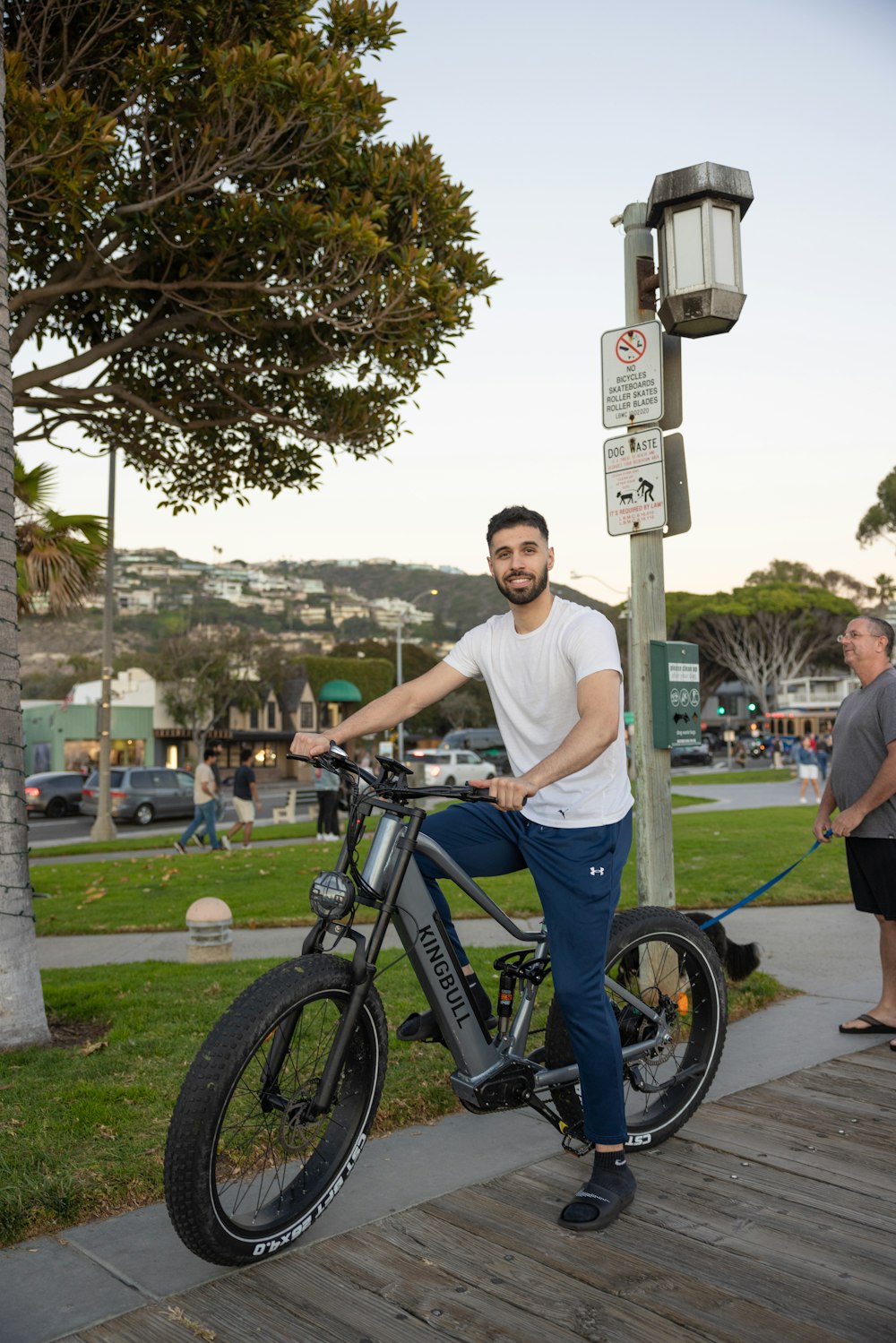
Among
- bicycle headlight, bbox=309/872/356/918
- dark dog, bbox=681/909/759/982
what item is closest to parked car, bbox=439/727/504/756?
dark dog, bbox=681/909/759/982

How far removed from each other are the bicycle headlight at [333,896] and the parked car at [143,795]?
87.1 feet

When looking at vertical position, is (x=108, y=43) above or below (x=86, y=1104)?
above

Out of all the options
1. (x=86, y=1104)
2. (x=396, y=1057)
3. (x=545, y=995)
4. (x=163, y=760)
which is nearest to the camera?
(x=86, y=1104)

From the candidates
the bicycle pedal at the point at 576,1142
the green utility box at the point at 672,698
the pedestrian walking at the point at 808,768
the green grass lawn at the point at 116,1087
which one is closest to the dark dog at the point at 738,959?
the green grass lawn at the point at 116,1087

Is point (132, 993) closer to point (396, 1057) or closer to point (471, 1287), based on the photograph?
point (396, 1057)

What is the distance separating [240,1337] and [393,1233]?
0.60 m

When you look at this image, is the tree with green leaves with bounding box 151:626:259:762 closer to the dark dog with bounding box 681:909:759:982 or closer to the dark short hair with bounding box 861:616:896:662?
the dark dog with bounding box 681:909:759:982

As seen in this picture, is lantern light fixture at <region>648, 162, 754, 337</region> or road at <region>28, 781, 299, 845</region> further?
road at <region>28, 781, 299, 845</region>

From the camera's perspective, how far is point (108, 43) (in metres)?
8.28

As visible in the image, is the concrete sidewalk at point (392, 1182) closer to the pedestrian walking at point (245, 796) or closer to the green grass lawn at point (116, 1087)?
the green grass lawn at point (116, 1087)

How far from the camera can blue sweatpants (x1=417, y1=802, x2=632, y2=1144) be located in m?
3.14

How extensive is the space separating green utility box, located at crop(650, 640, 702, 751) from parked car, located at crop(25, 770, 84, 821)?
29.7 m

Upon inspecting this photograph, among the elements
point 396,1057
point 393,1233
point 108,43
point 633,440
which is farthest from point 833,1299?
point 108,43

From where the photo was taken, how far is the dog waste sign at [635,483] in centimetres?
493
